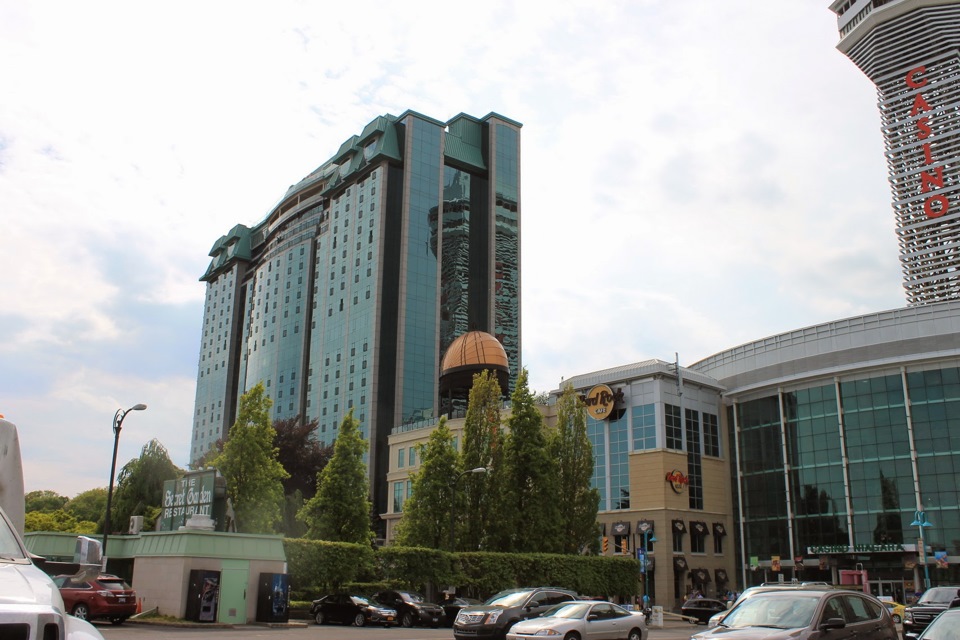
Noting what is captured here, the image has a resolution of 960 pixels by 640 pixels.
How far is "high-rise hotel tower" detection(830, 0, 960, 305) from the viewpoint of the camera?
127 meters

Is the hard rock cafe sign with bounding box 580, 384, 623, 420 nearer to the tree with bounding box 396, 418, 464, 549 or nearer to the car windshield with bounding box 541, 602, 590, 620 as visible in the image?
the tree with bounding box 396, 418, 464, 549

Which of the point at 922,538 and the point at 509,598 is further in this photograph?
the point at 922,538

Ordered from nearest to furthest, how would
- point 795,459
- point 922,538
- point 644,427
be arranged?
point 922,538
point 644,427
point 795,459

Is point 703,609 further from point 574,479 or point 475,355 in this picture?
point 475,355

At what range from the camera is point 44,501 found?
14000 centimetres

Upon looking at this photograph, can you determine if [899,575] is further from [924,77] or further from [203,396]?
[203,396]

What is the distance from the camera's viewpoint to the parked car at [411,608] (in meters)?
33.8

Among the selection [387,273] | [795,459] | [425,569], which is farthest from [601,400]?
[387,273]

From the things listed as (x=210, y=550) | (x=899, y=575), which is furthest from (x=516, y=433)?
(x=899, y=575)

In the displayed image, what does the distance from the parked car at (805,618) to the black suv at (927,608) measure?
11.6 meters

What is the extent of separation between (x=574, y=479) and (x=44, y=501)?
123 metres

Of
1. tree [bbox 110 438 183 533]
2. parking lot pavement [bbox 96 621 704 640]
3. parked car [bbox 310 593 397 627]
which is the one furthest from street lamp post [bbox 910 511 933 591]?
tree [bbox 110 438 183 533]

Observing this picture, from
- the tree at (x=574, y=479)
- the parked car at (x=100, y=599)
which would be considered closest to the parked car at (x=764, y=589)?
the parked car at (x=100, y=599)

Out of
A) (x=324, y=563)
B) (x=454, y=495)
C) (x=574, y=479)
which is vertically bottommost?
(x=324, y=563)
